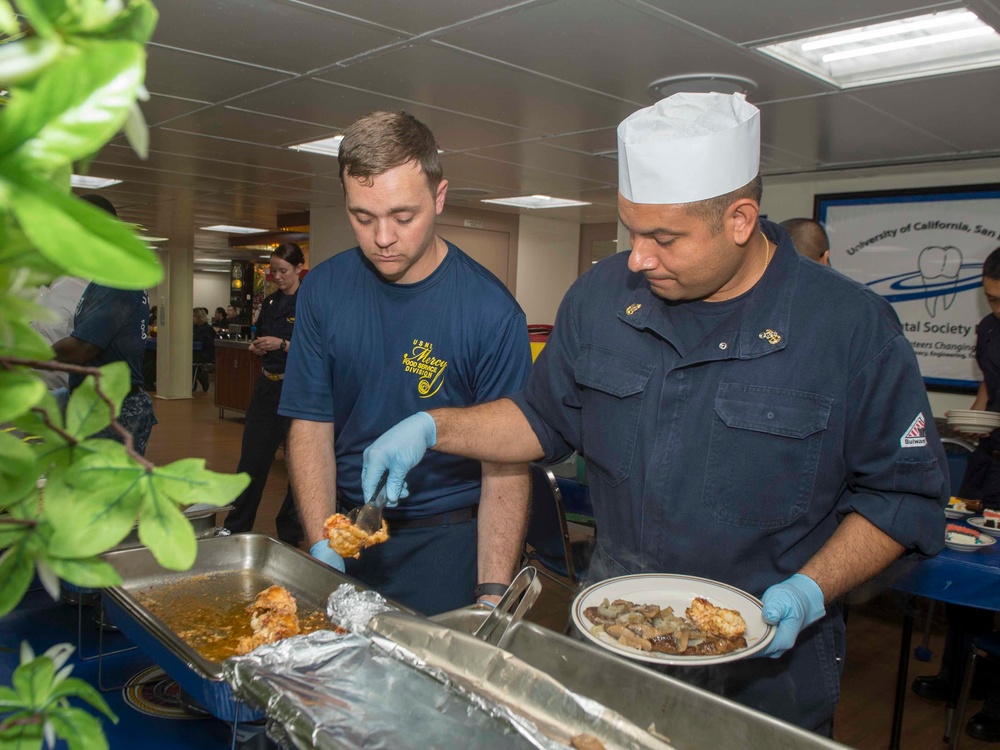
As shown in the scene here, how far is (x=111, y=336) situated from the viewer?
256cm

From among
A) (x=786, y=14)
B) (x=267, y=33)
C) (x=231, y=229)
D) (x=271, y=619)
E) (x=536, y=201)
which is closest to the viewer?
(x=271, y=619)

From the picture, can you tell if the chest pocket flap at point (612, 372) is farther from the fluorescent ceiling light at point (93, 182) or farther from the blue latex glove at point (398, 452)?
the fluorescent ceiling light at point (93, 182)

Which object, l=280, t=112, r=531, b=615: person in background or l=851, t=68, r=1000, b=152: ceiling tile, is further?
l=851, t=68, r=1000, b=152: ceiling tile

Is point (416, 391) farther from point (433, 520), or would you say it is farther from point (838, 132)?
point (838, 132)

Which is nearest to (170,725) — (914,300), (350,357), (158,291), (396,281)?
(350,357)

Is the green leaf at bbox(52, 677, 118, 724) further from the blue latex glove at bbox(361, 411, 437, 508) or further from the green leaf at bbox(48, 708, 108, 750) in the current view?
the blue latex glove at bbox(361, 411, 437, 508)

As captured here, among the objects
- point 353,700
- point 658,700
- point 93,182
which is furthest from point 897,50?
point 93,182

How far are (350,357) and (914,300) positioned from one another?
4.59 metres

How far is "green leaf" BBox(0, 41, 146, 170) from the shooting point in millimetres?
233

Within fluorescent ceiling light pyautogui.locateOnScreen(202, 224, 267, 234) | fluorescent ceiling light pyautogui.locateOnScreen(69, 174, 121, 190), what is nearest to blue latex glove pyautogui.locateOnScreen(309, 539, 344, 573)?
fluorescent ceiling light pyautogui.locateOnScreen(69, 174, 121, 190)

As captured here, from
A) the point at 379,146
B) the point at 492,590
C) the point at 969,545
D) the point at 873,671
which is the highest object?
the point at 379,146

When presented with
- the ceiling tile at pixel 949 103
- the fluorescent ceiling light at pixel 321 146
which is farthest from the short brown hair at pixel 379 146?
the fluorescent ceiling light at pixel 321 146

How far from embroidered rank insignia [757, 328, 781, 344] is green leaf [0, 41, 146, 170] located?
3.63 ft

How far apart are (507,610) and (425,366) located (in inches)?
26.6
